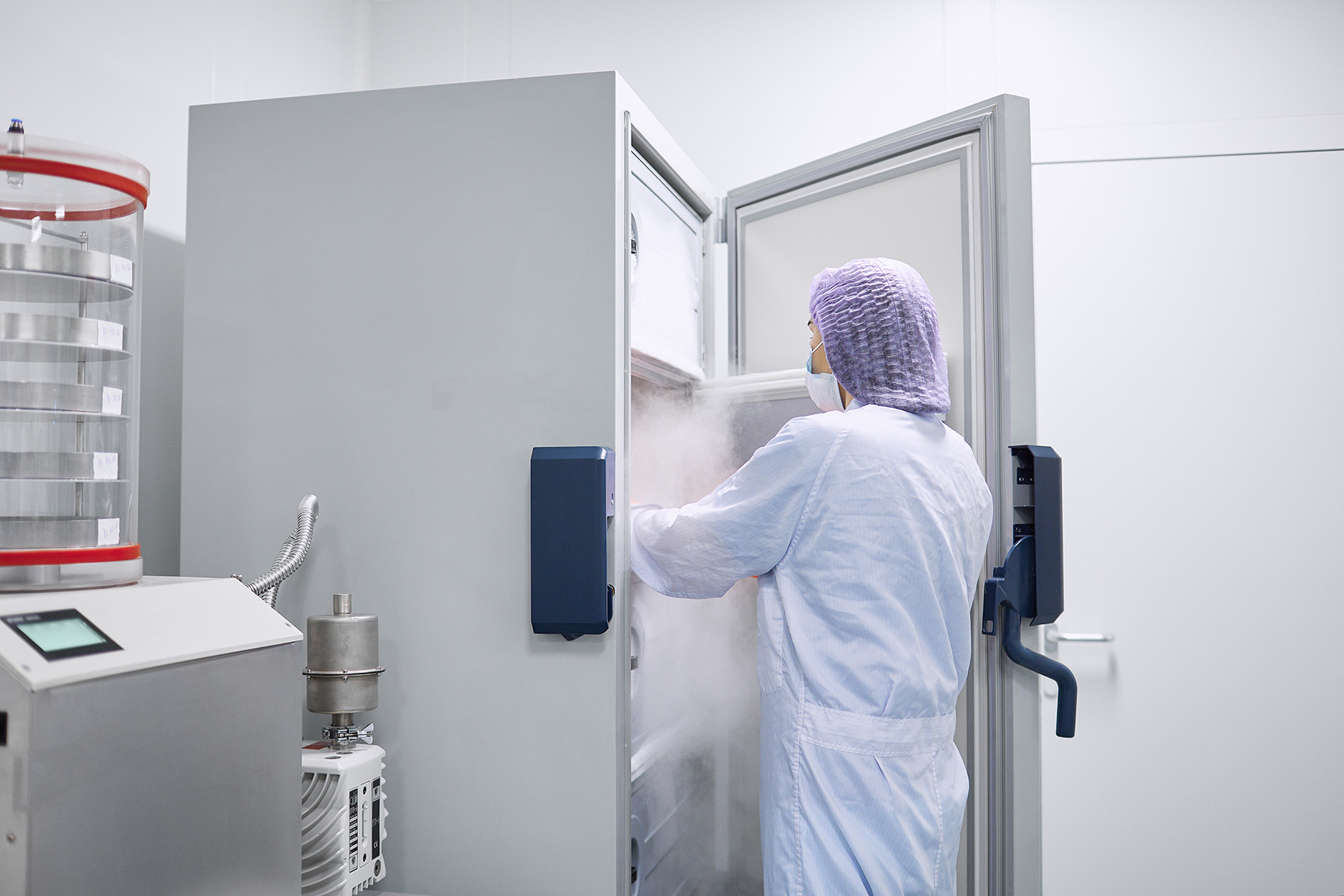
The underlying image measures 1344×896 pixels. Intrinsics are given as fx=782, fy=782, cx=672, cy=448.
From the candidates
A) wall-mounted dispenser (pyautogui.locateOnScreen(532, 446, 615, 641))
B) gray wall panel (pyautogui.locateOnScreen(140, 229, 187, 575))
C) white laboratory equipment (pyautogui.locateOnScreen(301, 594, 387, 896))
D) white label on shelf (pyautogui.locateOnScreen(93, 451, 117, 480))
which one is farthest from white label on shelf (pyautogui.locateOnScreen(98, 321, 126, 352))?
gray wall panel (pyautogui.locateOnScreen(140, 229, 187, 575))

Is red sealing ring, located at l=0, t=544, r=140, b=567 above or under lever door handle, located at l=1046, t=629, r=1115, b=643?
above

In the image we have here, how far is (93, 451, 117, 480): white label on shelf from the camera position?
0.95m

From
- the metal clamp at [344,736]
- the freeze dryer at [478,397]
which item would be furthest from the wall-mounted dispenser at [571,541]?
the metal clamp at [344,736]

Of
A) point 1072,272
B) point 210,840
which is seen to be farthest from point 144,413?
point 1072,272

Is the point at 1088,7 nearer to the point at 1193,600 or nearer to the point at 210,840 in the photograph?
the point at 1193,600

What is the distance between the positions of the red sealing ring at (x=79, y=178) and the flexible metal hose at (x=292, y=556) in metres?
0.46

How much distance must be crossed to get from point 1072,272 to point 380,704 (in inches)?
71.8

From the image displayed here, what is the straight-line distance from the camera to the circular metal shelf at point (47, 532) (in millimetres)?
869

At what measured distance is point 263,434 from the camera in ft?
4.26

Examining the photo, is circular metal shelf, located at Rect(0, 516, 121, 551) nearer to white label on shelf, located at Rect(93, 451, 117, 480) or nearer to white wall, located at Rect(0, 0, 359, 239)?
white label on shelf, located at Rect(93, 451, 117, 480)

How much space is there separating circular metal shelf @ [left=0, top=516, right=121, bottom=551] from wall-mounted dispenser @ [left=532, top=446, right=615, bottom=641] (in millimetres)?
540

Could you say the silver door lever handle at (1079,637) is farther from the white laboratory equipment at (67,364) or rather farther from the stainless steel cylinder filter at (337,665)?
the white laboratory equipment at (67,364)

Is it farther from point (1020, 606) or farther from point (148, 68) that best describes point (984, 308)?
point (148, 68)

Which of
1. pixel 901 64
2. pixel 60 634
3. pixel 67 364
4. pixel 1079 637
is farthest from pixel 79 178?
pixel 1079 637
